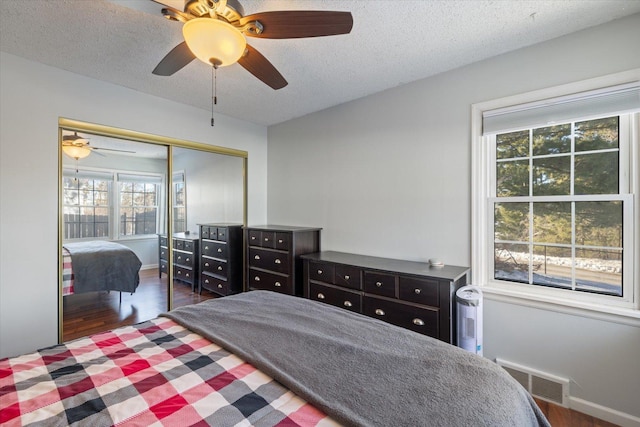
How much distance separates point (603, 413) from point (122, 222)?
4219 millimetres

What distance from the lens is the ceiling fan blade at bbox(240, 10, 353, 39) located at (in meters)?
1.32

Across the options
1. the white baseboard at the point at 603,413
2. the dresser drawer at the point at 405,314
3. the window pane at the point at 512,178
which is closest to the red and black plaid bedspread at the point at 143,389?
the dresser drawer at the point at 405,314

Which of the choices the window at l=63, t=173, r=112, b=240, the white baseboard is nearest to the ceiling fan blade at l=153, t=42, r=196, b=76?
the window at l=63, t=173, r=112, b=240

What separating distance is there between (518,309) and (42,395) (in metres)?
2.73

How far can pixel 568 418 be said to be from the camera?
1861mm

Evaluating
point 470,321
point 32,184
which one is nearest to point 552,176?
point 470,321

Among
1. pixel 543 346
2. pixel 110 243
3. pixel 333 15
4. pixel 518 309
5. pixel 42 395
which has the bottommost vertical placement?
pixel 543 346

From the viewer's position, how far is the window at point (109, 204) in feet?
8.39

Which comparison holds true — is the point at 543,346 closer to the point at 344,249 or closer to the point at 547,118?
the point at 547,118

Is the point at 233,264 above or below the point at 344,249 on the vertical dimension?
below

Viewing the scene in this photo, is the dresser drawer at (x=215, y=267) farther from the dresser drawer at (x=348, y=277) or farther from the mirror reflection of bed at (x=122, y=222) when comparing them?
the dresser drawer at (x=348, y=277)

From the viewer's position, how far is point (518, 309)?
216cm

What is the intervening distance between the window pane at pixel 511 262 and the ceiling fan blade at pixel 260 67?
2.19 meters

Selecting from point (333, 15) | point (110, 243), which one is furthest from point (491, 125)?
point (110, 243)
